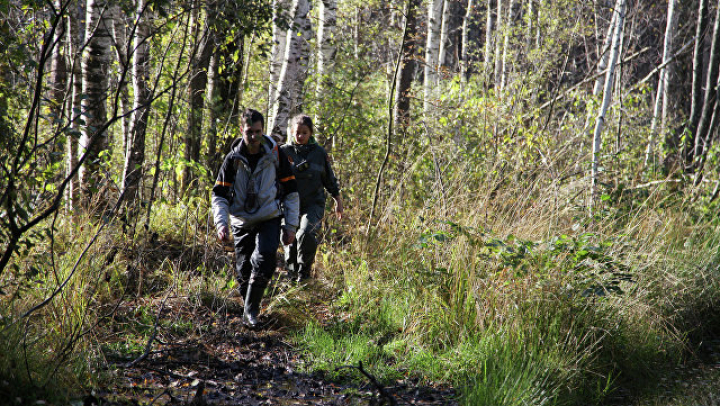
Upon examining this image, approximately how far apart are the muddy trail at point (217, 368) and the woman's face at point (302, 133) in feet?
6.09

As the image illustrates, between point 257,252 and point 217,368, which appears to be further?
point 257,252

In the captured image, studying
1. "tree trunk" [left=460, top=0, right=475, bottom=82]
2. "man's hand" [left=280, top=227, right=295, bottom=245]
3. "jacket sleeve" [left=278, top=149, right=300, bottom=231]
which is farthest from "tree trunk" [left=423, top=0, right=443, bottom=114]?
"man's hand" [left=280, top=227, right=295, bottom=245]

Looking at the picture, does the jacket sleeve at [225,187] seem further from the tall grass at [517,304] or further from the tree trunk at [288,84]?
the tree trunk at [288,84]

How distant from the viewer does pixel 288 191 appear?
17.6ft

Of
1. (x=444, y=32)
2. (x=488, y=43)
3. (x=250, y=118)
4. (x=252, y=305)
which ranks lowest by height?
(x=252, y=305)

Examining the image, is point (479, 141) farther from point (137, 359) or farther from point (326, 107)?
point (137, 359)

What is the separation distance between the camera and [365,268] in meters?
5.95

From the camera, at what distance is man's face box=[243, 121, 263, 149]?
493cm

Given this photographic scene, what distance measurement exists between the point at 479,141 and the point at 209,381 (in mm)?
5307

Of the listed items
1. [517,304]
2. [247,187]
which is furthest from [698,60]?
[247,187]

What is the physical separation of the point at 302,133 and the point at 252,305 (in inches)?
76.2

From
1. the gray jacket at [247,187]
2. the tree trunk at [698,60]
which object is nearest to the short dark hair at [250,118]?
the gray jacket at [247,187]

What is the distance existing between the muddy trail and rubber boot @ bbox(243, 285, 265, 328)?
103 millimetres

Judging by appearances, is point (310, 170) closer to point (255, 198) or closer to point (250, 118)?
point (255, 198)
